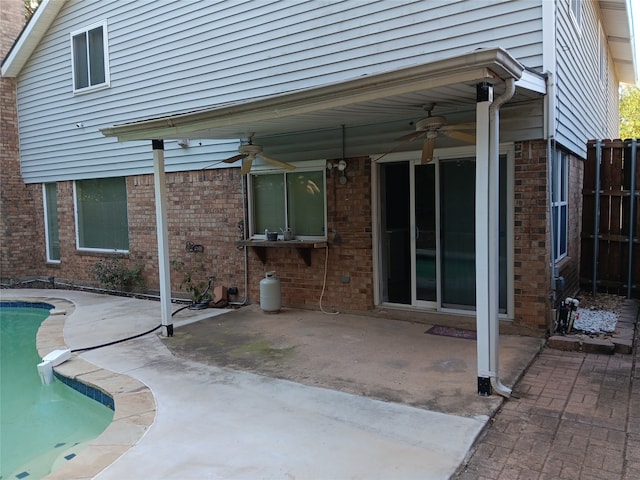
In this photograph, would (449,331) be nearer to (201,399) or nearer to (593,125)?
(201,399)

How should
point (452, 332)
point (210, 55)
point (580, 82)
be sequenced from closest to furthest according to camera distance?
1. point (452, 332)
2. point (580, 82)
3. point (210, 55)

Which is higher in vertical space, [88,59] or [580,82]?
[88,59]

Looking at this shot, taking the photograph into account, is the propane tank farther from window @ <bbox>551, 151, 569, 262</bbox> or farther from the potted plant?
window @ <bbox>551, 151, 569, 262</bbox>

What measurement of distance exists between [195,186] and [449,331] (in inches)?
195

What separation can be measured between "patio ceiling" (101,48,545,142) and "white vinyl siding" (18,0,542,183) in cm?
85

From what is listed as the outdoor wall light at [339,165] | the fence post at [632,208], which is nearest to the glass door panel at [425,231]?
the outdoor wall light at [339,165]

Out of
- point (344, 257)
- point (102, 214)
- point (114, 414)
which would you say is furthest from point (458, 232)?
point (102, 214)

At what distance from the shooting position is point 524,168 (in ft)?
17.2

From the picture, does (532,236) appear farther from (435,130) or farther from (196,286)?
(196,286)

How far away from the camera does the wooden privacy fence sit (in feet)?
22.7

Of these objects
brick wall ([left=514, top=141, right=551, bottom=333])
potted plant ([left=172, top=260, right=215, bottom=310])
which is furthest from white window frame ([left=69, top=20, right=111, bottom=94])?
brick wall ([left=514, top=141, right=551, bottom=333])

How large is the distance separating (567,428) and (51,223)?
11.4 metres

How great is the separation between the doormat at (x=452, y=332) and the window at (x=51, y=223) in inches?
358

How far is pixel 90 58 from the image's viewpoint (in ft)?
32.3
